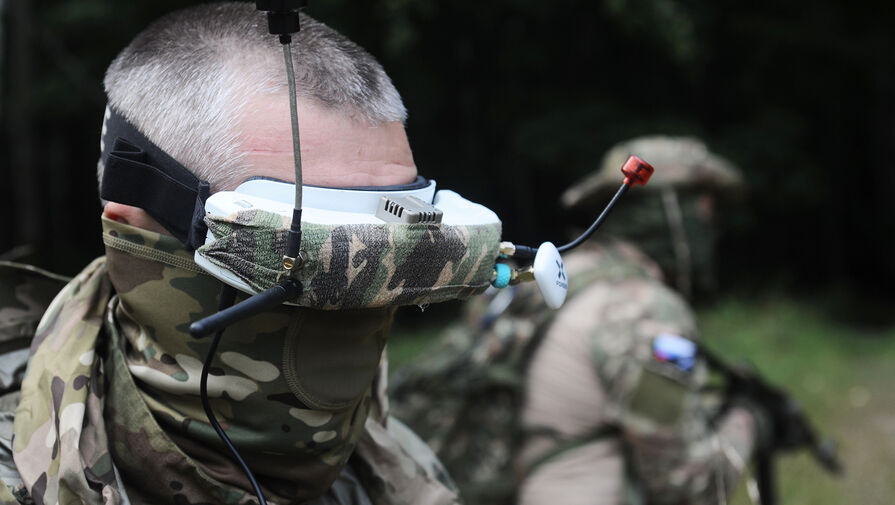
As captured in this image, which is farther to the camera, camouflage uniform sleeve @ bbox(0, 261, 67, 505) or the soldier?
camouflage uniform sleeve @ bbox(0, 261, 67, 505)

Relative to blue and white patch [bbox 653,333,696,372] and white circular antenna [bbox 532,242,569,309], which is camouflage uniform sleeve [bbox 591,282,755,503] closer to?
blue and white patch [bbox 653,333,696,372]

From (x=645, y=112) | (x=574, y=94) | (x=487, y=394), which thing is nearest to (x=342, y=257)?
(x=487, y=394)

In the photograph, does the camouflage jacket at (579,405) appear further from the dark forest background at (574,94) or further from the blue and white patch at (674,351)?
the dark forest background at (574,94)

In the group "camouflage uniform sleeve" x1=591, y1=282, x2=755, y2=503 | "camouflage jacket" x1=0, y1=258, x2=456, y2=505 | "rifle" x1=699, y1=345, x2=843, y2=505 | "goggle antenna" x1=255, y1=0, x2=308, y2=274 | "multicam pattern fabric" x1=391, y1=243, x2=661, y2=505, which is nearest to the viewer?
"goggle antenna" x1=255, y1=0, x2=308, y2=274

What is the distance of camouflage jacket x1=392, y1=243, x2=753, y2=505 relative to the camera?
119 inches

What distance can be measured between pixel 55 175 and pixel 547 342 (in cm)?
1285

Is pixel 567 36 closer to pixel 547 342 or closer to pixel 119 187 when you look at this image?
pixel 547 342

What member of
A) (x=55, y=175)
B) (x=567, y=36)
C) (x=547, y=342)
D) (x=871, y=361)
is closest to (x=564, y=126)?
(x=567, y=36)

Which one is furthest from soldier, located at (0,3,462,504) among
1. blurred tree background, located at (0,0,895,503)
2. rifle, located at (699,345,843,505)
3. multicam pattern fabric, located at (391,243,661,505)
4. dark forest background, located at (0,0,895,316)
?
dark forest background, located at (0,0,895,316)

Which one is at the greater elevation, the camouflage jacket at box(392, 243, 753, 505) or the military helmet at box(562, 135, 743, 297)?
the military helmet at box(562, 135, 743, 297)

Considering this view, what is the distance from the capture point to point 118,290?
4.54 feet

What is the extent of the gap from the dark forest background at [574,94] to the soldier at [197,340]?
6935mm

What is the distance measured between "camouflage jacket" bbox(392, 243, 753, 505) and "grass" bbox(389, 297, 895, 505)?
247cm

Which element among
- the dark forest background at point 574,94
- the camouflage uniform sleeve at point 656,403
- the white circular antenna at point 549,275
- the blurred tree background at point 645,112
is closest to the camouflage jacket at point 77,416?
the white circular antenna at point 549,275
